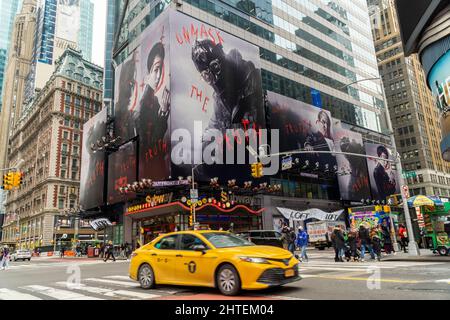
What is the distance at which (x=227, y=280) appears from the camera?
306 inches

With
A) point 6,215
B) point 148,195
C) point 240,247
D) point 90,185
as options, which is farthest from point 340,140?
point 6,215

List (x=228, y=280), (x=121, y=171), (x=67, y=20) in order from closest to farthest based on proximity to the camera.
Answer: (x=228, y=280), (x=121, y=171), (x=67, y=20)

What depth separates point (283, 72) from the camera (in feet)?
177

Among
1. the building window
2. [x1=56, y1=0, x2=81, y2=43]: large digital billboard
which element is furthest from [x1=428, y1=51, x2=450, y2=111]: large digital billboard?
[x1=56, y1=0, x2=81, y2=43]: large digital billboard

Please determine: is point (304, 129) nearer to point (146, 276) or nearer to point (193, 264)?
point (146, 276)

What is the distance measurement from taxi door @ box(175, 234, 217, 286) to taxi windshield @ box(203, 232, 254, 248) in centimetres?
27

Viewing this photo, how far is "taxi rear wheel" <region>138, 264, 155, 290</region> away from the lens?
9.52 metres

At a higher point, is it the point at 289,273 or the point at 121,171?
the point at 121,171

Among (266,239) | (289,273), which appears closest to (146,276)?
(289,273)

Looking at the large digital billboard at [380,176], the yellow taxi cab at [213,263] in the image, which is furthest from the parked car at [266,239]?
the large digital billboard at [380,176]

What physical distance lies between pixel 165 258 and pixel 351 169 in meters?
51.0

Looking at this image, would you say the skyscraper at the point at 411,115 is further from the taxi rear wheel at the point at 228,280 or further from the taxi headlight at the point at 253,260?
the taxi rear wheel at the point at 228,280

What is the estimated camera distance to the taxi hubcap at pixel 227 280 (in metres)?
7.69
